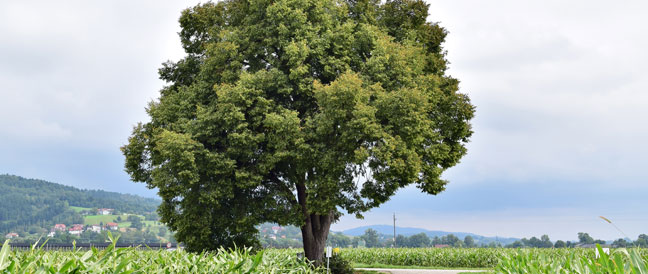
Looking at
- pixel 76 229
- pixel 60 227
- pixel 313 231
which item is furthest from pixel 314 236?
pixel 60 227

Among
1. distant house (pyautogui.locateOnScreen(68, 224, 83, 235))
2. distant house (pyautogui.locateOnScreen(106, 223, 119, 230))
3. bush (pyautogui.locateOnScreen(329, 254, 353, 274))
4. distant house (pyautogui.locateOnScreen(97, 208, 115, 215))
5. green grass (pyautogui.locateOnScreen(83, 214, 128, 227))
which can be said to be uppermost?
distant house (pyautogui.locateOnScreen(97, 208, 115, 215))

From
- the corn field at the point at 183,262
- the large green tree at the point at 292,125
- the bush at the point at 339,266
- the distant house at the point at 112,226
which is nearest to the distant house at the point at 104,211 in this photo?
the distant house at the point at 112,226

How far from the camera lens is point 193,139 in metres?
16.4

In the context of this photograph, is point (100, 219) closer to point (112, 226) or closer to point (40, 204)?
point (112, 226)

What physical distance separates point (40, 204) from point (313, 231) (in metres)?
140

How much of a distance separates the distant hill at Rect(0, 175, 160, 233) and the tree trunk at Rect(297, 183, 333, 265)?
4650 inches

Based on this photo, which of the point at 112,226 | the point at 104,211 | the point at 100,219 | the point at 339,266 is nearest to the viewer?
the point at 339,266

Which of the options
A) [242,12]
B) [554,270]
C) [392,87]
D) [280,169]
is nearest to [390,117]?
[392,87]

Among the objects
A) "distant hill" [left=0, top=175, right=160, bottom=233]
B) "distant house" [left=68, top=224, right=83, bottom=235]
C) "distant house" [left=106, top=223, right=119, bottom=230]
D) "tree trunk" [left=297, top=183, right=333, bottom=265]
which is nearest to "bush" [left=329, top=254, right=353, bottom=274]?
"tree trunk" [left=297, top=183, right=333, bottom=265]

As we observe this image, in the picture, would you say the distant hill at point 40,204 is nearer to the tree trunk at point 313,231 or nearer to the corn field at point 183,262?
the tree trunk at point 313,231

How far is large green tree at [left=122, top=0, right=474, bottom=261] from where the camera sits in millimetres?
15312

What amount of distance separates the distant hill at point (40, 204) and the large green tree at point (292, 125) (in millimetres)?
118246

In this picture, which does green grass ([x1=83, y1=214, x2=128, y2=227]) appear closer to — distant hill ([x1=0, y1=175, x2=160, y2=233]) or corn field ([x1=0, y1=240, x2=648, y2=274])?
distant hill ([x1=0, y1=175, x2=160, y2=233])

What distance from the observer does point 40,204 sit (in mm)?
133625
